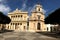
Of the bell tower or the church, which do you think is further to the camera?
the church

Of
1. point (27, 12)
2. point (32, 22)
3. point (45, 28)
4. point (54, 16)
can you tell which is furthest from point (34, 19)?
point (54, 16)

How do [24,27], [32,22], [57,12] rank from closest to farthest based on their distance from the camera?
1. [57,12]
2. [32,22]
3. [24,27]

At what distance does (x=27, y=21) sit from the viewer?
9706cm

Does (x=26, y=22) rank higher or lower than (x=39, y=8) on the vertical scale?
lower

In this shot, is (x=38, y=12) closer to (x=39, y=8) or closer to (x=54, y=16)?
(x=39, y=8)

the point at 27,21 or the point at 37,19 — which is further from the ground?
the point at 37,19

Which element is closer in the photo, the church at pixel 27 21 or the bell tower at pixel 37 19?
the bell tower at pixel 37 19

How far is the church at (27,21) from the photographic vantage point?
85.4 m

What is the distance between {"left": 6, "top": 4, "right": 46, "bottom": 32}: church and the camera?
85.4 meters

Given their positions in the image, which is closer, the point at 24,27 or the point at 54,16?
the point at 54,16

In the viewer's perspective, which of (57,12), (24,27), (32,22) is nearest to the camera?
(57,12)

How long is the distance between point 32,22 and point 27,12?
1510 cm

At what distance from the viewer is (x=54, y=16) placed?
177ft

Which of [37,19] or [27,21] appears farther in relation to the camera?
[27,21]
